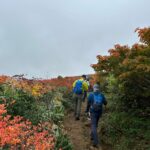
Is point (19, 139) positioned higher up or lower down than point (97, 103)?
lower down

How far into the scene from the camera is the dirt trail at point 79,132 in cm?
1640

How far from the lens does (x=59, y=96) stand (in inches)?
856

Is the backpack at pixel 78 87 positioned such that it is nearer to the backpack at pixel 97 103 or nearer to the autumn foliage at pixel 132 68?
the autumn foliage at pixel 132 68

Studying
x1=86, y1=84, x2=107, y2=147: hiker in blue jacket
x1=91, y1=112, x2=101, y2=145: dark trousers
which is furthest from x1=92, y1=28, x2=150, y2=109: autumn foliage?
x1=91, y1=112, x2=101, y2=145: dark trousers

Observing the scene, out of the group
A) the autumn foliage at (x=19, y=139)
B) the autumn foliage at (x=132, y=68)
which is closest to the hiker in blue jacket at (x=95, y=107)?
the autumn foliage at (x=132, y=68)

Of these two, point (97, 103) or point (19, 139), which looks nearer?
point (19, 139)

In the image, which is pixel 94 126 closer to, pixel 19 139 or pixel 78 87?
pixel 78 87

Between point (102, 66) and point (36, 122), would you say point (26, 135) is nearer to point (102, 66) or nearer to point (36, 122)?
point (36, 122)

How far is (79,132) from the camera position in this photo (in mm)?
17859

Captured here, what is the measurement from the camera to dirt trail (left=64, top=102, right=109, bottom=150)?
16400mm

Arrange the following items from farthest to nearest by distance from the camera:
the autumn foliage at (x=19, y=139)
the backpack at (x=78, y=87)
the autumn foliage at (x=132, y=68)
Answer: the backpack at (x=78, y=87), the autumn foliage at (x=132, y=68), the autumn foliage at (x=19, y=139)

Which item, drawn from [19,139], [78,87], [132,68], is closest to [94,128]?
[132,68]

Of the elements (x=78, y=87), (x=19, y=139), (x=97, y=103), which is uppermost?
(x=78, y=87)

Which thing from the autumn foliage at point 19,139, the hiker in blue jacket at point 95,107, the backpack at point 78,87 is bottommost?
the autumn foliage at point 19,139
